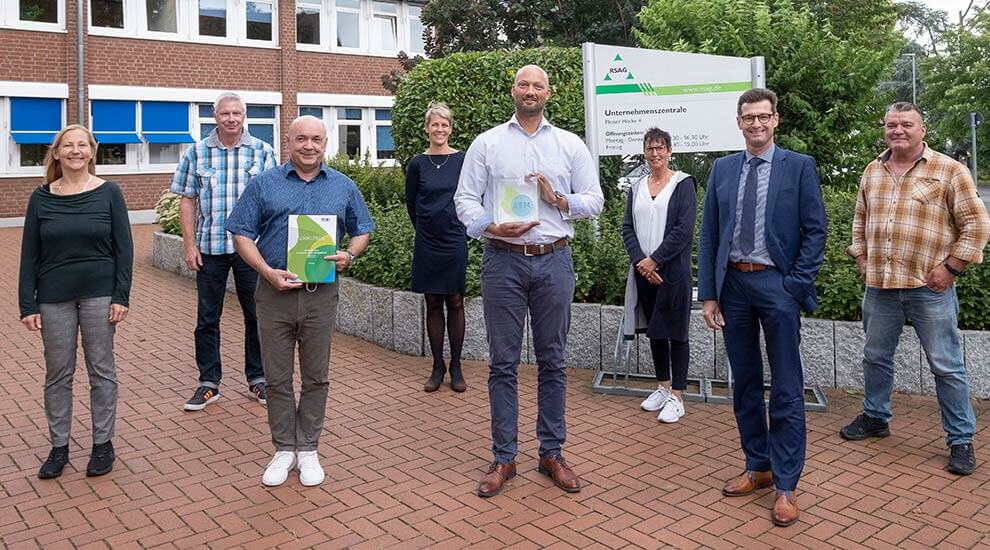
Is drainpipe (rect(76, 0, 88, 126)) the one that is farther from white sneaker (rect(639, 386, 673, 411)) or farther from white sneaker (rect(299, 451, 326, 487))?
white sneaker (rect(299, 451, 326, 487))

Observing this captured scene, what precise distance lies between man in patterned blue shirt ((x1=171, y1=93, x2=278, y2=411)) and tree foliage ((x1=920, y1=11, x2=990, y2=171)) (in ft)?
82.2

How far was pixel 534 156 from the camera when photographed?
4.70m

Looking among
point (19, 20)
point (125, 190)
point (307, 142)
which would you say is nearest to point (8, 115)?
point (19, 20)

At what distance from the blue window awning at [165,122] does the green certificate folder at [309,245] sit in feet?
67.3

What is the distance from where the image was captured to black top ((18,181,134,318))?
4750 mm

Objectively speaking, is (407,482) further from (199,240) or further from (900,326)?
(900,326)

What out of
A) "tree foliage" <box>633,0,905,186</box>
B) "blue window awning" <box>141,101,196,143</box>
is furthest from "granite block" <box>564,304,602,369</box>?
"blue window awning" <box>141,101,196,143</box>

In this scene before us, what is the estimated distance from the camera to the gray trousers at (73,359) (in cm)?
484

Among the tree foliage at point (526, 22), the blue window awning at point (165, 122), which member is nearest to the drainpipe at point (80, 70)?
the blue window awning at point (165, 122)

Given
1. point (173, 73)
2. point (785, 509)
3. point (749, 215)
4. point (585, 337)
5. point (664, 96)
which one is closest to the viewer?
point (785, 509)

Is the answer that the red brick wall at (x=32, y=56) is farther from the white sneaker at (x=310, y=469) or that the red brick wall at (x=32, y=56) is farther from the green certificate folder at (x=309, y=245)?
the white sneaker at (x=310, y=469)

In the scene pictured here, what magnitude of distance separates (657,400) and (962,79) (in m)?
27.3

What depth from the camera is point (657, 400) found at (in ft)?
20.1

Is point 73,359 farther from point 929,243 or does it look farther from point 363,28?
point 363,28
